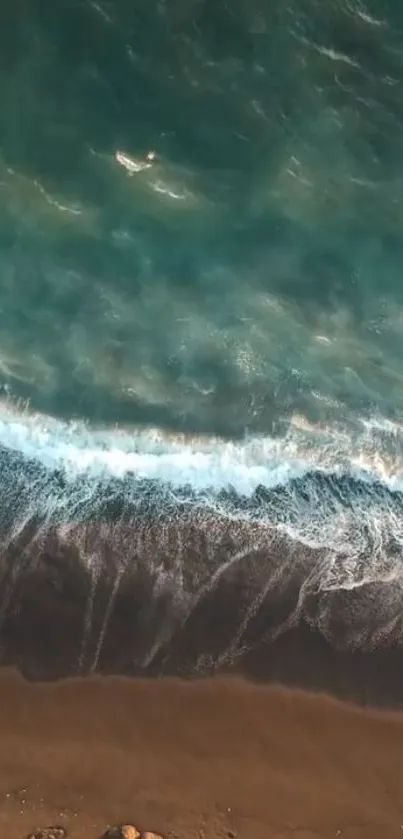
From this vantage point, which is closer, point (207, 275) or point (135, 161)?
point (207, 275)

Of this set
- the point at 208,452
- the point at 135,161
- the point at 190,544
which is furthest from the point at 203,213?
the point at 190,544

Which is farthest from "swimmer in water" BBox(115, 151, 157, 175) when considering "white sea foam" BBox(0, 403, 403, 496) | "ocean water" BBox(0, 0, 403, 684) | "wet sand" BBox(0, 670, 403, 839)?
"wet sand" BBox(0, 670, 403, 839)

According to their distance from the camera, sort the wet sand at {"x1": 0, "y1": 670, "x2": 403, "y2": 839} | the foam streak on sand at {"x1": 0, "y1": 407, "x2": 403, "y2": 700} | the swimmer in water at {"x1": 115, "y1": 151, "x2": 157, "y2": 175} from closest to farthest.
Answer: the wet sand at {"x1": 0, "y1": 670, "x2": 403, "y2": 839}
the foam streak on sand at {"x1": 0, "y1": 407, "x2": 403, "y2": 700}
the swimmer in water at {"x1": 115, "y1": 151, "x2": 157, "y2": 175}

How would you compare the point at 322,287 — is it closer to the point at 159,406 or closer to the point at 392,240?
the point at 392,240

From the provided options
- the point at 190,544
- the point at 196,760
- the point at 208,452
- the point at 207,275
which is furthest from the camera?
the point at 207,275

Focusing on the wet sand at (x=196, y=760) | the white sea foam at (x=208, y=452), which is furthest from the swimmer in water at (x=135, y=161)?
→ the wet sand at (x=196, y=760)

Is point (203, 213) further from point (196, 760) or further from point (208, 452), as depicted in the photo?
point (196, 760)

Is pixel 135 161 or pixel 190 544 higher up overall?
pixel 135 161

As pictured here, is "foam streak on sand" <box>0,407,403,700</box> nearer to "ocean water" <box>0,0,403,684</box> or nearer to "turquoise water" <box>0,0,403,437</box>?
"ocean water" <box>0,0,403,684</box>
